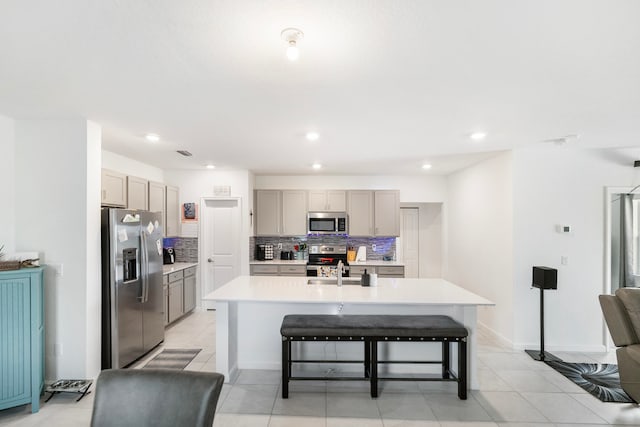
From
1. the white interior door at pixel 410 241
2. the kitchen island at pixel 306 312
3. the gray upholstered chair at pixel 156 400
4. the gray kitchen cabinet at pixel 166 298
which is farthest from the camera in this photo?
the white interior door at pixel 410 241

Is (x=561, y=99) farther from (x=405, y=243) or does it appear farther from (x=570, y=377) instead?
(x=405, y=243)

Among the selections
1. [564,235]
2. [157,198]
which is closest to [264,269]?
[157,198]

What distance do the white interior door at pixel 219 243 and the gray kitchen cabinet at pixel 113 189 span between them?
192 centimetres

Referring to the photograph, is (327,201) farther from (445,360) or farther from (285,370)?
(285,370)

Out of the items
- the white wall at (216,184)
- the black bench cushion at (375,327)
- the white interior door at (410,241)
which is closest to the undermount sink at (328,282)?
the black bench cushion at (375,327)

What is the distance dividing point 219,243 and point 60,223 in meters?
3.02

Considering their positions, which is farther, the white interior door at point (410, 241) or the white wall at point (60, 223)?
the white interior door at point (410, 241)

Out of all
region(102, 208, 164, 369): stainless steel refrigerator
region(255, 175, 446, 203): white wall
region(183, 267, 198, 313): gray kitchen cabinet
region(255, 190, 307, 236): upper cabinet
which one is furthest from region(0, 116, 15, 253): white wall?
region(255, 175, 446, 203): white wall

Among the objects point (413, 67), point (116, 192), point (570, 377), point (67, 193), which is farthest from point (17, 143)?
point (570, 377)

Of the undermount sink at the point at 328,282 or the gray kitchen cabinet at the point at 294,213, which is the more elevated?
the gray kitchen cabinet at the point at 294,213

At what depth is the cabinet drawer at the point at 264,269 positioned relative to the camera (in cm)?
597

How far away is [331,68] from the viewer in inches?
81.0

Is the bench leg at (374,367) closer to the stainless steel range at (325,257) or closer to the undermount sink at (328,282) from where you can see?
the undermount sink at (328,282)

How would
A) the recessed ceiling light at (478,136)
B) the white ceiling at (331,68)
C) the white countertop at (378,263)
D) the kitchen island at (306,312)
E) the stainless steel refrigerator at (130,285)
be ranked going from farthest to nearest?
the white countertop at (378,263) < the recessed ceiling light at (478,136) < the stainless steel refrigerator at (130,285) < the kitchen island at (306,312) < the white ceiling at (331,68)
